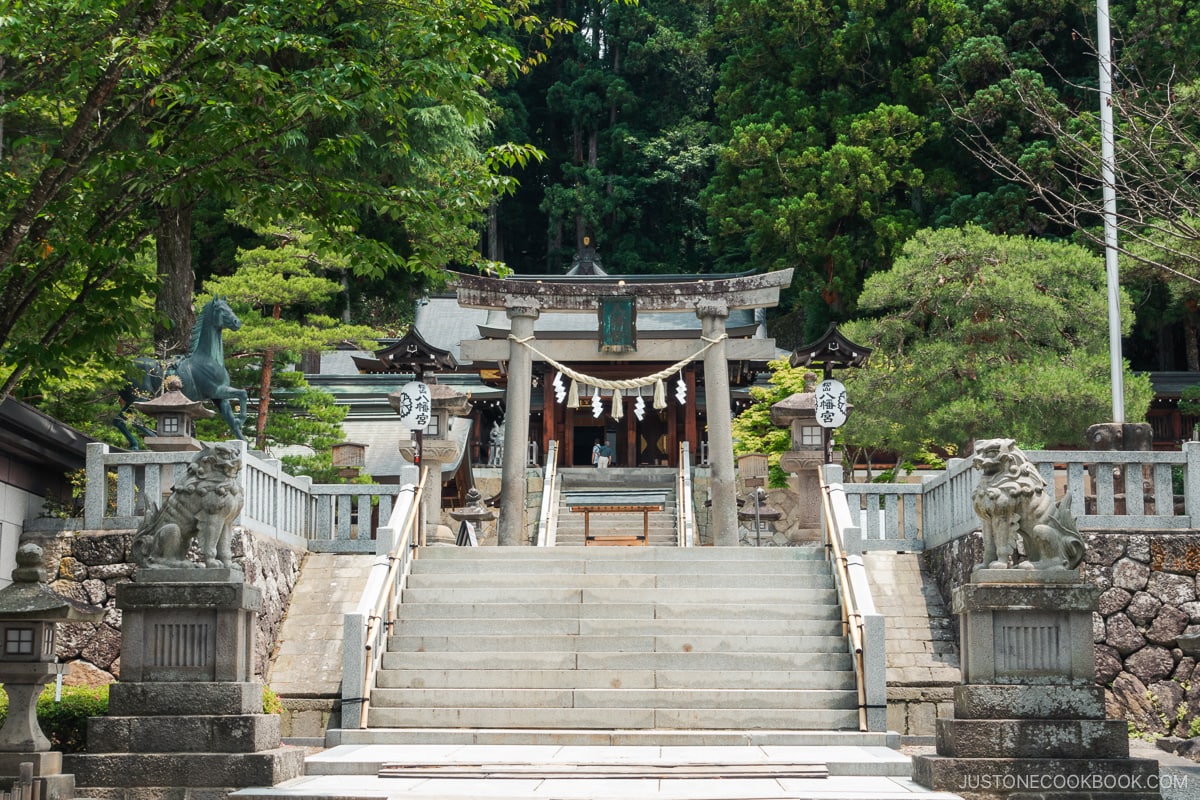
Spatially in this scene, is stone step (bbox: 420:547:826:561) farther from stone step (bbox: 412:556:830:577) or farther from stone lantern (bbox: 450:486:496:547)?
stone lantern (bbox: 450:486:496:547)

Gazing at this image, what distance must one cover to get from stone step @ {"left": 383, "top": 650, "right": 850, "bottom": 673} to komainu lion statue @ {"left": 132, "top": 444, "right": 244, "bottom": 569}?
134 inches

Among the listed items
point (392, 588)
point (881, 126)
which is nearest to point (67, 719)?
point (392, 588)

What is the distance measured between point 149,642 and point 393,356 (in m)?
15.3

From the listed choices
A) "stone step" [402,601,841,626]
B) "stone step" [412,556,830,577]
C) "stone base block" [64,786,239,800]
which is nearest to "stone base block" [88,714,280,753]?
"stone base block" [64,786,239,800]

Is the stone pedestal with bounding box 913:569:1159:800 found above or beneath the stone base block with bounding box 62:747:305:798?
above

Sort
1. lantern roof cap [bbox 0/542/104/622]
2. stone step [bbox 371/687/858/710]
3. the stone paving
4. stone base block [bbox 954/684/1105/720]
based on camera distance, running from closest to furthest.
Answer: stone base block [bbox 954/684/1105/720]
lantern roof cap [bbox 0/542/104/622]
stone step [bbox 371/687/858/710]
the stone paving

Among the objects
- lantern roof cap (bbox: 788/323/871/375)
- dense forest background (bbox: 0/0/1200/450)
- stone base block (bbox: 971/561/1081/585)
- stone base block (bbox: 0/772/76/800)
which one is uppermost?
dense forest background (bbox: 0/0/1200/450)

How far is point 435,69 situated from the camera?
11258 mm

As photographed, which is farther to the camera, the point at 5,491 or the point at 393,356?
the point at 393,356

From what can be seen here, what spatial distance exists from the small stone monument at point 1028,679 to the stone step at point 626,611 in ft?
12.9

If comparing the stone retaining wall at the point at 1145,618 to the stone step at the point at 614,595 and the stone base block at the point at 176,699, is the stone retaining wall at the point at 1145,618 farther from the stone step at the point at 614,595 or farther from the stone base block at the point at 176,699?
the stone base block at the point at 176,699

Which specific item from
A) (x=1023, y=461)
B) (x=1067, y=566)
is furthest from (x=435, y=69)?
(x=1067, y=566)

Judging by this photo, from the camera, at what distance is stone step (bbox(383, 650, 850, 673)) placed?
12414 mm

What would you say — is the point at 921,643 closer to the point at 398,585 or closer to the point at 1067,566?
the point at 1067,566
